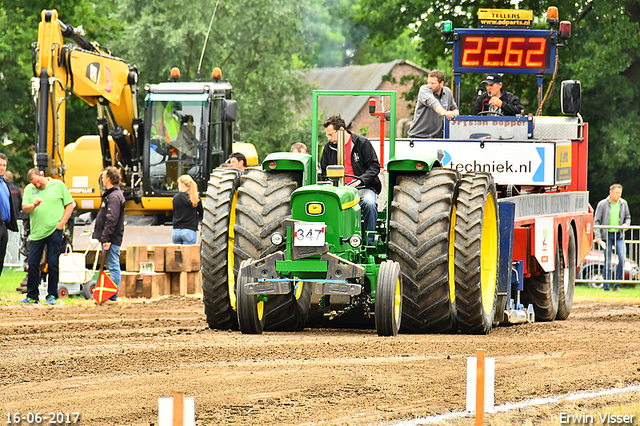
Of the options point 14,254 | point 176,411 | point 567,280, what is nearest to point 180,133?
point 14,254

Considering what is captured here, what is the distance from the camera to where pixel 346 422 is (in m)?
6.19

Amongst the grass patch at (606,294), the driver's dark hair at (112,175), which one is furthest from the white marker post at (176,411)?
the grass patch at (606,294)

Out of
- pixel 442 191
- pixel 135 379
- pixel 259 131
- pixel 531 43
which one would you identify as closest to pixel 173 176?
pixel 531 43

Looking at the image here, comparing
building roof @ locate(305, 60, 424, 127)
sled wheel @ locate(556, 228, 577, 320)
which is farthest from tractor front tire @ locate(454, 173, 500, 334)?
building roof @ locate(305, 60, 424, 127)

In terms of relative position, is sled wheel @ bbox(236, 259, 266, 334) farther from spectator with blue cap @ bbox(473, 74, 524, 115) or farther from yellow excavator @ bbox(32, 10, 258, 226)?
yellow excavator @ bbox(32, 10, 258, 226)

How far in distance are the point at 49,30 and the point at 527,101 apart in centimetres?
1610

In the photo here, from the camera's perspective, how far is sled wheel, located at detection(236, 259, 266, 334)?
9.48m

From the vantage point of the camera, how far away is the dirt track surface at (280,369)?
257 inches

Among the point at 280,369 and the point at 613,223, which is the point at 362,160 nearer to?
the point at 280,369

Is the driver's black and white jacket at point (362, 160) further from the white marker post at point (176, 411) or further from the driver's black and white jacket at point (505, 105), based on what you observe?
the white marker post at point (176, 411)

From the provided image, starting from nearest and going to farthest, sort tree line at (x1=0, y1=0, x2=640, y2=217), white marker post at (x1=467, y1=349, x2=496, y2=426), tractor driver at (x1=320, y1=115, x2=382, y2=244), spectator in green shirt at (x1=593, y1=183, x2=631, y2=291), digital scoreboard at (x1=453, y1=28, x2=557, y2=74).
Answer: white marker post at (x1=467, y1=349, x2=496, y2=426), tractor driver at (x1=320, y1=115, x2=382, y2=244), digital scoreboard at (x1=453, y1=28, x2=557, y2=74), spectator in green shirt at (x1=593, y1=183, x2=631, y2=291), tree line at (x1=0, y1=0, x2=640, y2=217)

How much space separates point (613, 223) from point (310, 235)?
540 inches

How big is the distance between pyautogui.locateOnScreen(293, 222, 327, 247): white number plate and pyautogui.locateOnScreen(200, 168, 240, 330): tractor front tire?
3.37ft

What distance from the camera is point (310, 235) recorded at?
9273mm
